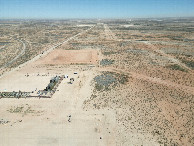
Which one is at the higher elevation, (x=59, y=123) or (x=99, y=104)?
(x=99, y=104)

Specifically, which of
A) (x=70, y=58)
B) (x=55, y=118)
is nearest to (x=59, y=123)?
(x=55, y=118)

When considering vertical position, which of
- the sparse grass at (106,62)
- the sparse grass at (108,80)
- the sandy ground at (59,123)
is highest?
the sparse grass at (106,62)

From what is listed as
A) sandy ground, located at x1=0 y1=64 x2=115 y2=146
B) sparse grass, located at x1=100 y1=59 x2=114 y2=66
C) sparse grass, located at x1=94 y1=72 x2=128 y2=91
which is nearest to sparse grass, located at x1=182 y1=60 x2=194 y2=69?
sparse grass, located at x1=94 y1=72 x2=128 y2=91

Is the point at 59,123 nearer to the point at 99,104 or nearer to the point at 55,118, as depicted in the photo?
the point at 55,118

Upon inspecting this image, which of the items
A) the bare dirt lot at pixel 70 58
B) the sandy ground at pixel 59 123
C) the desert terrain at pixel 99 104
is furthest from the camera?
the bare dirt lot at pixel 70 58

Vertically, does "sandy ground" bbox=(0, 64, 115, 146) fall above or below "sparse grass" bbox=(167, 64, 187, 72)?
below

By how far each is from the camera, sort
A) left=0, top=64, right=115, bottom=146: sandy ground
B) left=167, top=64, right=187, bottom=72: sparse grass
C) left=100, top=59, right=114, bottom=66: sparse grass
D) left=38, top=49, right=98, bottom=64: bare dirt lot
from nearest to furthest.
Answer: left=0, top=64, right=115, bottom=146: sandy ground < left=167, top=64, right=187, bottom=72: sparse grass < left=100, top=59, right=114, bottom=66: sparse grass < left=38, top=49, right=98, bottom=64: bare dirt lot

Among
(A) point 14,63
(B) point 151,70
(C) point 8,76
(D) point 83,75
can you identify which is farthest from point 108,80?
(A) point 14,63

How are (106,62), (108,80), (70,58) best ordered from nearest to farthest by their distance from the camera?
(108,80) → (106,62) → (70,58)

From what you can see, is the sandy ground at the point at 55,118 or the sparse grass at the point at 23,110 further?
the sparse grass at the point at 23,110

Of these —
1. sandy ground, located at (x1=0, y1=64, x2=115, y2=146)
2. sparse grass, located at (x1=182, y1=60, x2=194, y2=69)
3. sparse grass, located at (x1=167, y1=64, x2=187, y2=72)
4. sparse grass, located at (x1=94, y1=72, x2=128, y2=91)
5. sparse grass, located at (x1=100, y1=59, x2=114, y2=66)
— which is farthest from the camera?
sparse grass, located at (x1=100, y1=59, x2=114, y2=66)

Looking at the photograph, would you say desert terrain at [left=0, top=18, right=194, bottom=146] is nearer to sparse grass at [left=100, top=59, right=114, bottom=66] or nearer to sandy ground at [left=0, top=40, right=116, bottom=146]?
sandy ground at [left=0, top=40, right=116, bottom=146]

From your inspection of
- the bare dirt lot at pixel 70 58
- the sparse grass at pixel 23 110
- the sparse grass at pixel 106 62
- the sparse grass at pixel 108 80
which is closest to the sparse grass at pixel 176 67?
the sparse grass at pixel 108 80

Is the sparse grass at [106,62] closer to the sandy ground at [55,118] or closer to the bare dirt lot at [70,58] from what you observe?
the bare dirt lot at [70,58]
